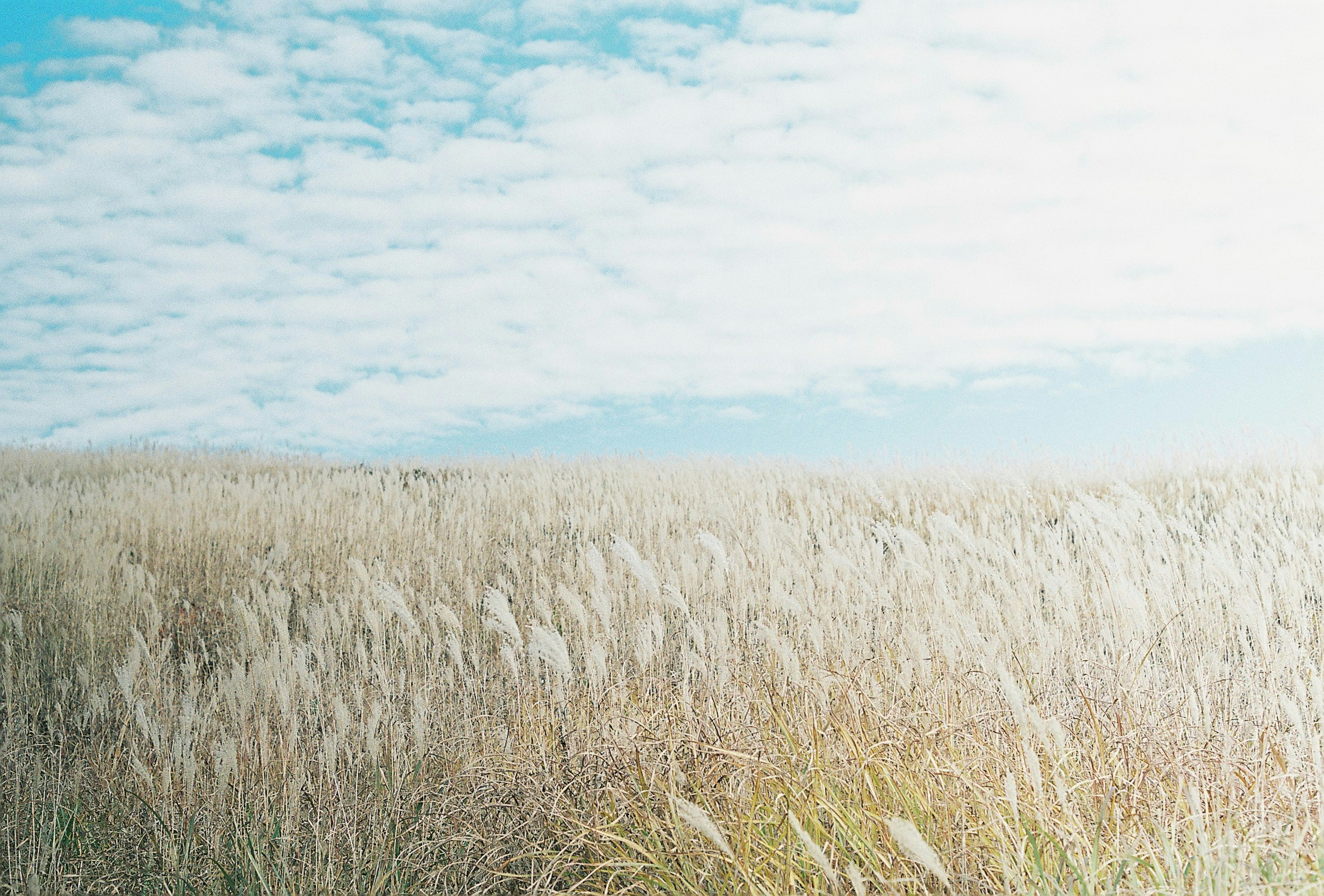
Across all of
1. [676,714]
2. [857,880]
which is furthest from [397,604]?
[857,880]

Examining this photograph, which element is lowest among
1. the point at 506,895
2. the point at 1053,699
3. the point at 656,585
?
the point at 506,895

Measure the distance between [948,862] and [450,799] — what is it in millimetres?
1631

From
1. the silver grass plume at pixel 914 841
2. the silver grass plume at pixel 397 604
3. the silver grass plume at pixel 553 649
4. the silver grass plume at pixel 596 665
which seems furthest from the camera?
the silver grass plume at pixel 397 604

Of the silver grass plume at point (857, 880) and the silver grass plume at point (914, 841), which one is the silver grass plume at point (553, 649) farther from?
the silver grass plume at point (914, 841)

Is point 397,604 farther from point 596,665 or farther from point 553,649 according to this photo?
point 553,649

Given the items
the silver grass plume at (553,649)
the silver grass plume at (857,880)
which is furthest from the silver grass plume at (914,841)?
the silver grass plume at (553,649)

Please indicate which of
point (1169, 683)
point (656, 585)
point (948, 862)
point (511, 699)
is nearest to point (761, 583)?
point (511, 699)

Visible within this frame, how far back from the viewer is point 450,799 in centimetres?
301

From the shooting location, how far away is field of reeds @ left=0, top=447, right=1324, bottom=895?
239 cm

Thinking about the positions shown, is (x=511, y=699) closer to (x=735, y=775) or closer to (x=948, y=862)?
(x=735, y=775)

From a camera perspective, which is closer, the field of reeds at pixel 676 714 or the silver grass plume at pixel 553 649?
the field of reeds at pixel 676 714

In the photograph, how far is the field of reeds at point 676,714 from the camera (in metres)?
2.39

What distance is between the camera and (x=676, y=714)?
342 centimetres

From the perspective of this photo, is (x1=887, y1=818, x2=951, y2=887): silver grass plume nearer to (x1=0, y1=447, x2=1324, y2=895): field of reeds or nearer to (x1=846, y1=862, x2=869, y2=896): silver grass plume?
(x1=0, y1=447, x2=1324, y2=895): field of reeds
